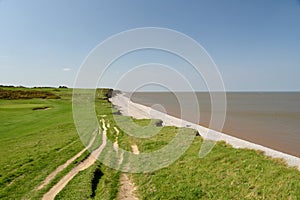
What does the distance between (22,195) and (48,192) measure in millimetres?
778

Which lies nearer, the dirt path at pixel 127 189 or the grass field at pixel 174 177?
the grass field at pixel 174 177

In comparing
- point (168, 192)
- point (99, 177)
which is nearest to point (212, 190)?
point (168, 192)

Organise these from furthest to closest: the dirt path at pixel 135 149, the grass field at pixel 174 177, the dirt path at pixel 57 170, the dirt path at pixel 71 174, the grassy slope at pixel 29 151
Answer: the dirt path at pixel 135 149 < the grassy slope at pixel 29 151 < the dirt path at pixel 57 170 < the dirt path at pixel 71 174 < the grass field at pixel 174 177

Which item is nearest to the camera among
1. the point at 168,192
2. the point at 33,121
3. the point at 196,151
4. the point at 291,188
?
the point at 291,188

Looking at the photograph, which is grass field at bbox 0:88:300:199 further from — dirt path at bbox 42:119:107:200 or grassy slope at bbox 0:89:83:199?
dirt path at bbox 42:119:107:200

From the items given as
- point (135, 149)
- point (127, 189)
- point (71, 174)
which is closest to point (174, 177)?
point (127, 189)

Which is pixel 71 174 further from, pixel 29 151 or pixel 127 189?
pixel 29 151

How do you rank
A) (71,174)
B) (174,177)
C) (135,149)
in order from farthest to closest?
(135,149), (71,174), (174,177)

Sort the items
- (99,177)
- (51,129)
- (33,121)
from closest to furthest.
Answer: (99,177), (51,129), (33,121)

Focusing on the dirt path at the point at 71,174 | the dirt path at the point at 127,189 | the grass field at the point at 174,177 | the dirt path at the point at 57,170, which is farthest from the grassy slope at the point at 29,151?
the dirt path at the point at 127,189

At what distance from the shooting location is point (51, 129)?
2011cm

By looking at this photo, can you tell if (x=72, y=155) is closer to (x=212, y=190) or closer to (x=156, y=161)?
(x=156, y=161)

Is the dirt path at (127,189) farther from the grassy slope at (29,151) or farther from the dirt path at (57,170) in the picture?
the grassy slope at (29,151)

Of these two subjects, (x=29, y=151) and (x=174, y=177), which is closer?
(x=174, y=177)
